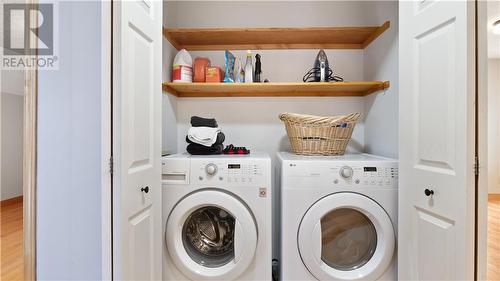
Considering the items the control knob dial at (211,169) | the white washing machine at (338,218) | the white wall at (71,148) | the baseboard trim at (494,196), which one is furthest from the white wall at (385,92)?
the white wall at (71,148)

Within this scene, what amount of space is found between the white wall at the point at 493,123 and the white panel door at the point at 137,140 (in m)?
1.35

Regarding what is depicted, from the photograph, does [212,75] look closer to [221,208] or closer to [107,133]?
[221,208]

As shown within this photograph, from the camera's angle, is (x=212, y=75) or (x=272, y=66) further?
(x=272, y=66)

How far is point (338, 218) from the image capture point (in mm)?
1551

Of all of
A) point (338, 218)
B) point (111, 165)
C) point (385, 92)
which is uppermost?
point (385, 92)

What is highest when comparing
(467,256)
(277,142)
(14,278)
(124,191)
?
(277,142)

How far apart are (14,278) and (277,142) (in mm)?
1750

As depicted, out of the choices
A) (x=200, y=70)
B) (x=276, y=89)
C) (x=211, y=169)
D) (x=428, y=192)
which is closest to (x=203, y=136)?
(x=211, y=169)

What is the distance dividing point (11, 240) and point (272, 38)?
1.95 m

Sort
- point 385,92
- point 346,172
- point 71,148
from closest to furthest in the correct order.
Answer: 1. point 71,148
2. point 346,172
3. point 385,92

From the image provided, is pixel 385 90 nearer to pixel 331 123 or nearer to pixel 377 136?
pixel 377 136

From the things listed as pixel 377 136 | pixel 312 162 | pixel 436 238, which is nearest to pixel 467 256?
pixel 436 238

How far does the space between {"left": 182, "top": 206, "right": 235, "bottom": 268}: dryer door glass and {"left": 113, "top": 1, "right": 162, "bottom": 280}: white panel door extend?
22cm

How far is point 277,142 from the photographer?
7.34 ft
